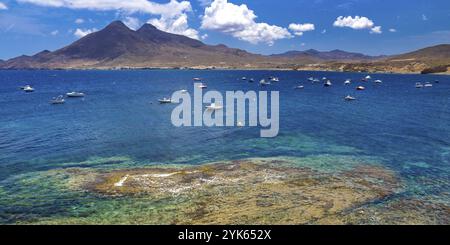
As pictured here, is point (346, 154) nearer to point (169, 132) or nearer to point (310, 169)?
point (310, 169)

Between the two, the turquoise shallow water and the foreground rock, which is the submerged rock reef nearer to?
the foreground rock

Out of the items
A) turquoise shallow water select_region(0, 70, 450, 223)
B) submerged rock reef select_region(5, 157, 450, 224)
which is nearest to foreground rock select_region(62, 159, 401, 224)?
submerged rock reef select_region(5, 157, 450, 224)

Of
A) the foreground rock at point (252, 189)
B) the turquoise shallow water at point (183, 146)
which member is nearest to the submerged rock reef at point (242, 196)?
the foreground rock at point (252, 189)

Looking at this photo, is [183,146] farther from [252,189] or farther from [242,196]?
[242,196]

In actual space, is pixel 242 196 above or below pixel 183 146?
below

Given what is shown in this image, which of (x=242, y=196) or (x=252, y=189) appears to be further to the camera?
(x=252, y=189)

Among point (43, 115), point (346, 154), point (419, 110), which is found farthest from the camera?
point (419, 110)

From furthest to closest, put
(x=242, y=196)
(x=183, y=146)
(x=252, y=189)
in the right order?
(x=183, y=146), (x=252, y=189), (x=242, y=196)

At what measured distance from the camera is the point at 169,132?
5997 cm

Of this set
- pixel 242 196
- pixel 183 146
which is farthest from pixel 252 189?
pixel 183 146

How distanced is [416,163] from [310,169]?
41.2ft

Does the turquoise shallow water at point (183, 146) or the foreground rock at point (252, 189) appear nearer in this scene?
the foreground rock at point (252, 189)

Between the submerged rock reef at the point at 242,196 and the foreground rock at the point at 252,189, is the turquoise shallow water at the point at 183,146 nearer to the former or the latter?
the submerged rock reef at the point at 242,196
